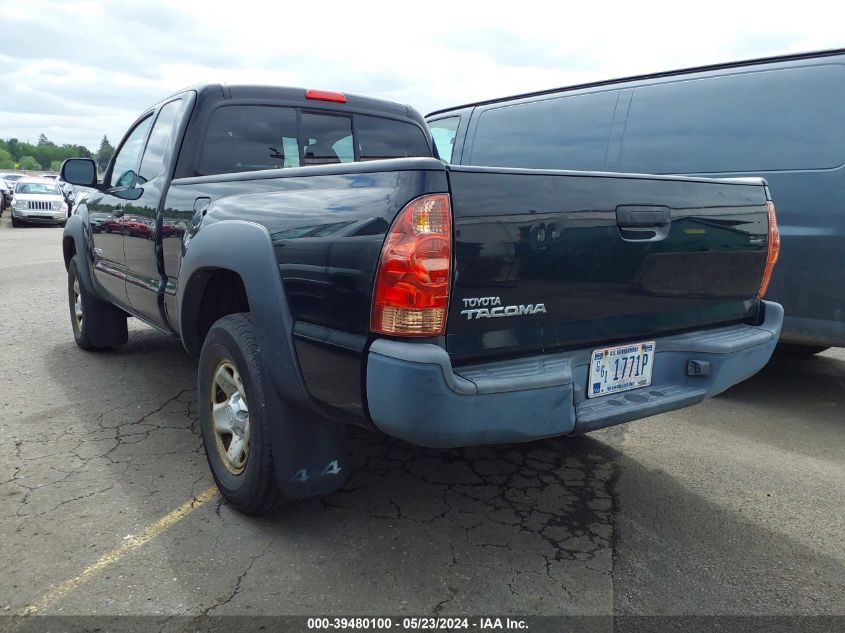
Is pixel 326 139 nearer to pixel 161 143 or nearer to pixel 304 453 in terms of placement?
pixel 161 143

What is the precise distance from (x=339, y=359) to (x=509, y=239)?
0.67 metres

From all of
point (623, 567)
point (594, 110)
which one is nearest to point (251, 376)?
point (623, 567)

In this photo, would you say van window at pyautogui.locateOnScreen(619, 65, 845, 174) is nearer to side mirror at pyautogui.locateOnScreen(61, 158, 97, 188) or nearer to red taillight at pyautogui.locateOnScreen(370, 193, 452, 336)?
red taillight at pyautogui.locateOnScreen(370, 193, 452, 336)

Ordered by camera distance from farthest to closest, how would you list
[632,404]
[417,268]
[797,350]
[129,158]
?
1. [797,350]
2. [129,158]
3. [632,404]
4. [417,268]

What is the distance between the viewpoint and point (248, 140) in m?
3.81

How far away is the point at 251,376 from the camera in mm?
2689

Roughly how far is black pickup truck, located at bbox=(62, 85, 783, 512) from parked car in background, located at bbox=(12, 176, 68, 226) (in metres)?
21.4

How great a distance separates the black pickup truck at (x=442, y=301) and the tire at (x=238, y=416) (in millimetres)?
10

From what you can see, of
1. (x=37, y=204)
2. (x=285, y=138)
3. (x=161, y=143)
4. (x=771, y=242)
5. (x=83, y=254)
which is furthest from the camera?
(x=37, y=204)

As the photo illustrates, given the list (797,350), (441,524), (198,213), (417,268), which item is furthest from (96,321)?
(797,350)

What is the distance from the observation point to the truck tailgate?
87.9 inches

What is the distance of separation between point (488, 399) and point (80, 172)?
3881mm

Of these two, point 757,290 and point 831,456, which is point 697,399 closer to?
point 757,290

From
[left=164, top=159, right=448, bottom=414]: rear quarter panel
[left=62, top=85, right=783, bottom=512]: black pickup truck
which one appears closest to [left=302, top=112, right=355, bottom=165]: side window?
[left=62, top=85, right=783, bottom=512]: black pickup truck
